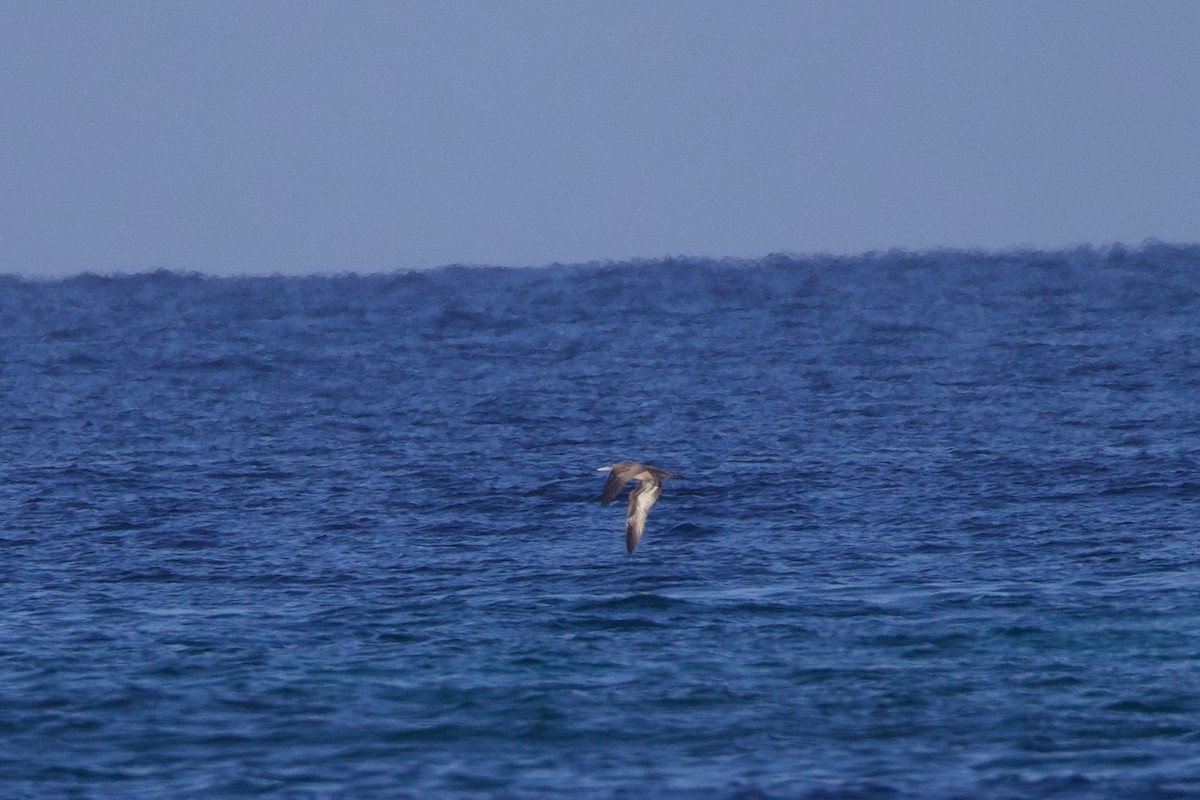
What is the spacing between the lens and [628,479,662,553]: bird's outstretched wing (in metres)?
19.3

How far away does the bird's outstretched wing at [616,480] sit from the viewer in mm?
17594

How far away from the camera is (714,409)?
39.3 metres

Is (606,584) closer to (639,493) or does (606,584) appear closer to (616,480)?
(639,493)

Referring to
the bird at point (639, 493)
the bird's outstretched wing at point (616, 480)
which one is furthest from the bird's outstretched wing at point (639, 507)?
the bird's outstretched wing at point (616, 480)

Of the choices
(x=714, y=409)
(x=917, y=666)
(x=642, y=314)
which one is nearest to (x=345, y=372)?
(x=714, y=409)

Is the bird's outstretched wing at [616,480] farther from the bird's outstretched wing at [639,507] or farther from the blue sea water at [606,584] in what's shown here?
the blue sea water at [606,584]

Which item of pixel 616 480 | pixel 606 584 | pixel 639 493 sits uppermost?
pixel 616 480

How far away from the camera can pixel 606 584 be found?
21.9 m

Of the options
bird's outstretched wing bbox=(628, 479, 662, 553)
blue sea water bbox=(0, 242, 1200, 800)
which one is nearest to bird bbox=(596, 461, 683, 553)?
bird's outstretched wing bbox=(628, 479, 662, 553)

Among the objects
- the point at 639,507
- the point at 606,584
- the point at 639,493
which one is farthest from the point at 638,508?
the point at 606,584

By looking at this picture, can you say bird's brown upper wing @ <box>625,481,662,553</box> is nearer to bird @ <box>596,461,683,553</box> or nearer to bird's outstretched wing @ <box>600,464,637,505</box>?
bird @ <box>596,461,683,553</box>

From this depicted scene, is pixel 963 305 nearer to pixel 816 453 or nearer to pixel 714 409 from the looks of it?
pixel 714 409

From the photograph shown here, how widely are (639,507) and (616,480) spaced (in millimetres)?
1636

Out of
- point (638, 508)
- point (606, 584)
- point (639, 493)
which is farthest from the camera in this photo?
point (606, 584)
